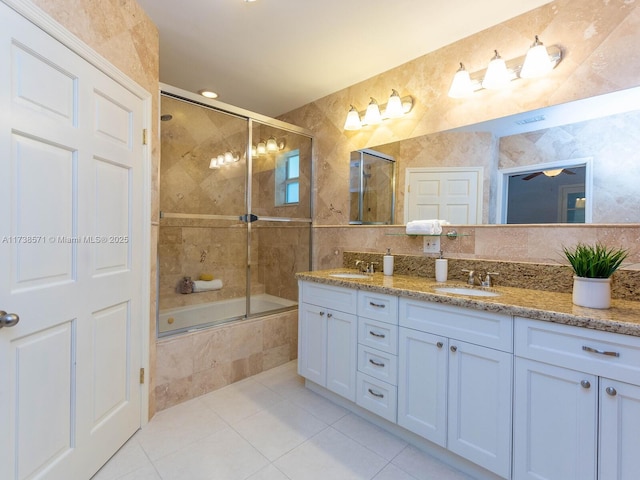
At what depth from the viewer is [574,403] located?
1193mm

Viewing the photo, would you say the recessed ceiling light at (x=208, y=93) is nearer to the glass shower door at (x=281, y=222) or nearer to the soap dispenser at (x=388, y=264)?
the glass shower door at (x=281, y=222)

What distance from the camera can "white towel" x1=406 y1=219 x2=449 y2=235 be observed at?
2166 mm

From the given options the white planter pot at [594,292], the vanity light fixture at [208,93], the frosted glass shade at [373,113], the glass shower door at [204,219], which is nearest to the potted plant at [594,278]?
the white planter pot at [594,292]

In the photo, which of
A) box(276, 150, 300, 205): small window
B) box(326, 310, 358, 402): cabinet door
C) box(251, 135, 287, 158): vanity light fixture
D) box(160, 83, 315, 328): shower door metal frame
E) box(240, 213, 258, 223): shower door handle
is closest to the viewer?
box(326, 310, 358, 402): cabinet door

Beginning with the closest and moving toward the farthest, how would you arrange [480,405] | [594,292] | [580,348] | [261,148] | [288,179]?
[580,348], [594,292], [480,405], [261,148], [288,179]

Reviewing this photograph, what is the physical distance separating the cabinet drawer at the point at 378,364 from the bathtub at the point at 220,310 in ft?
3.75

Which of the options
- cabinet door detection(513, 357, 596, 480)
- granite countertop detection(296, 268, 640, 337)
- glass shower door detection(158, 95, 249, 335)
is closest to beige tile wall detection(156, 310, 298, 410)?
glass shower door detection(158, 95, 249, 335)

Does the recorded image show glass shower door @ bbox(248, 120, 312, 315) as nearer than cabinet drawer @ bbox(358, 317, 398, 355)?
No

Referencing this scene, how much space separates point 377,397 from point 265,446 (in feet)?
2.30

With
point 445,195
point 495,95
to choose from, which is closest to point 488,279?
point 445,195

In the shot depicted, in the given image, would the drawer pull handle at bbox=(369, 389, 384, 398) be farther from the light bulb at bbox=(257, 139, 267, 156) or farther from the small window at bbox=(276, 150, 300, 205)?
the light bulb at bbox=(257, 139, 267, 156)

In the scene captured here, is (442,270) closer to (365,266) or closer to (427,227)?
(427,227)

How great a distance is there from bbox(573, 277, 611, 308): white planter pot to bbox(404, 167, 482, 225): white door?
2.48ft

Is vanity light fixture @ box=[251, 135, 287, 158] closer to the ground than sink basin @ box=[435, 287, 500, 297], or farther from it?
farther from it
